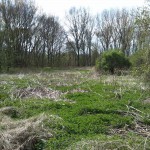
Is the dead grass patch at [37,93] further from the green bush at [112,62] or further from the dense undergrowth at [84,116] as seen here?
the green bush at [112,62]

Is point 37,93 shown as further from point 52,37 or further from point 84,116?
point 52,37

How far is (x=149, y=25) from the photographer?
36.0 feet

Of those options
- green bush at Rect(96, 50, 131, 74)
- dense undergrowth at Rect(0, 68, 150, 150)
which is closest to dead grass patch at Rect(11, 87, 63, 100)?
dense undergrowth at Rect(0, 68, 150, 150)

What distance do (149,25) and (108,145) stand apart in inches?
219

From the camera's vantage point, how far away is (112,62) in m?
30.4

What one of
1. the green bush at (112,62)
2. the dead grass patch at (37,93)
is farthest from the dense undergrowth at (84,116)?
the green bush at (112,62)

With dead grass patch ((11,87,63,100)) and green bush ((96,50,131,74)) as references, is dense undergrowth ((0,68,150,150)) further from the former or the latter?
green bush ((96,50,131,74))

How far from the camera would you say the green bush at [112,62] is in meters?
30.2

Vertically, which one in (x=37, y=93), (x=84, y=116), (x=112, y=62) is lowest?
(x=84, y=116)

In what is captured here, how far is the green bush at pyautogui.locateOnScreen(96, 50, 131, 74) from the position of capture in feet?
99.1

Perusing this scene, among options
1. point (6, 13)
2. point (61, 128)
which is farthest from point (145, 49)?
point (6, 13)

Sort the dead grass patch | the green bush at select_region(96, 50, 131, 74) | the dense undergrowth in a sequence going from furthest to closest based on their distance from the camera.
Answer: the green bush at select_region(96, 50, 131, 74) < the dead grass patch < the dense undergrowth

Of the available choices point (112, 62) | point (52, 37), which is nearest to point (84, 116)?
point (112, 62)

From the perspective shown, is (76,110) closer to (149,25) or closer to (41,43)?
(149,25)
